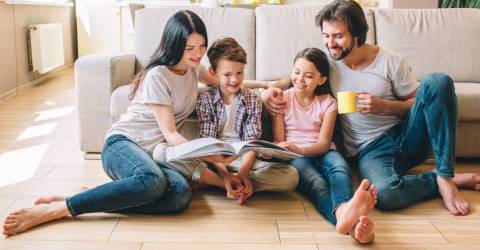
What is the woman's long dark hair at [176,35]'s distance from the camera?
1.78 meters

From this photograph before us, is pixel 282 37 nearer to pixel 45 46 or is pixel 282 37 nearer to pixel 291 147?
pixel 291 147

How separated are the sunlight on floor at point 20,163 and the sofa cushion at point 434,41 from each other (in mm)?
1849

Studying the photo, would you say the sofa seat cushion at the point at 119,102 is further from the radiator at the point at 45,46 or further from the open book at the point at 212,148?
the radiator at the point at 45,46

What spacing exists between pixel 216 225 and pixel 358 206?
1.54 ft

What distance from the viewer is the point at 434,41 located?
2.66 metres

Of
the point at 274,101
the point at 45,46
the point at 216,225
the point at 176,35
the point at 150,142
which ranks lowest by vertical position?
the point at 216,225

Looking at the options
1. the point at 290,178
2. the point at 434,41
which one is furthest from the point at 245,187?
the point at 434,41

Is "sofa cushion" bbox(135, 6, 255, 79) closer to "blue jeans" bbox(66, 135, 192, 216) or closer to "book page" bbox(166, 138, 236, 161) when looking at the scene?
"blue jeans" bbox(66, 135, 192, 216)

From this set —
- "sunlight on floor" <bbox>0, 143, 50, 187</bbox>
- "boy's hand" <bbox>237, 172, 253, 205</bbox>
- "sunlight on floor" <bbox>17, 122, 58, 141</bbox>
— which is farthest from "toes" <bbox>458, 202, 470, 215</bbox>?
"sunlight on floor" <bbox>17, 122, 58, 141</bbox>

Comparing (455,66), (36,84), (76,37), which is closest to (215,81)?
(455,66)

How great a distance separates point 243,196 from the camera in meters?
1.83

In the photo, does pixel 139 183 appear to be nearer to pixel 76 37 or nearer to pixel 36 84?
pixel 36 84

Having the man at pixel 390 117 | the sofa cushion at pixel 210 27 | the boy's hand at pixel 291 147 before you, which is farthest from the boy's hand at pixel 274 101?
the sofa cushion at pixel 210 27

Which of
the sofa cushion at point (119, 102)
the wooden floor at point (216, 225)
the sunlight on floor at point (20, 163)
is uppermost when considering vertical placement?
the sofa cushion at point (119, 102)
